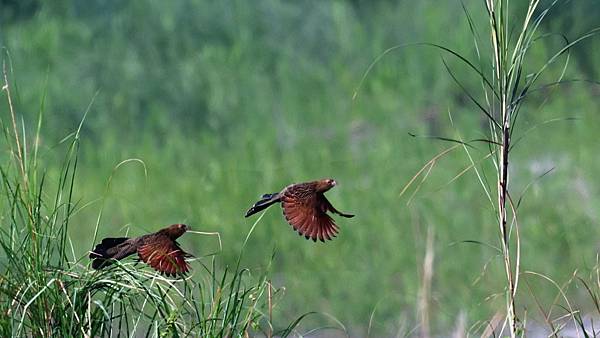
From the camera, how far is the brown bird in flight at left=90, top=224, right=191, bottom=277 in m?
2.25

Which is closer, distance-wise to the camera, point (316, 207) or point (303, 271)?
point (316, 207)

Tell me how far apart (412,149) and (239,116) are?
70 cm

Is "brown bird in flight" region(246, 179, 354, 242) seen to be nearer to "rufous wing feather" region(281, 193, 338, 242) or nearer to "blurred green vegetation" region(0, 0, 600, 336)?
"rufous wing feather" region(281, 193, 338, 242)

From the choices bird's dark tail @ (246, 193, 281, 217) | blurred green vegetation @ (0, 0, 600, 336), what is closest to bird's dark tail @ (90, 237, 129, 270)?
bird's dark tail @ (246, 193, 281, 217)

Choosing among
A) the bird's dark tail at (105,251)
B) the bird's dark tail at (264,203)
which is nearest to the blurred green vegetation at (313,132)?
the bird's dark tail at (105,251)

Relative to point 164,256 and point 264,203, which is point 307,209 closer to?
point 264,203

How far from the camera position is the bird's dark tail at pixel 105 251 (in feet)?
7.89

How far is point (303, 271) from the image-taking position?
4637 mm

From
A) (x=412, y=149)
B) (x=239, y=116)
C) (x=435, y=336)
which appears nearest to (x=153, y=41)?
(x=239, y=116)

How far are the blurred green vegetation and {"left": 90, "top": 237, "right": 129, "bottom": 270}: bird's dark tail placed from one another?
6.48ft

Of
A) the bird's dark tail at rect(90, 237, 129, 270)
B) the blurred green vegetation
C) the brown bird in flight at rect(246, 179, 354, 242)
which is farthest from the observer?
the blurred green vegetation

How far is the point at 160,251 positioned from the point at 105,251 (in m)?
0.18

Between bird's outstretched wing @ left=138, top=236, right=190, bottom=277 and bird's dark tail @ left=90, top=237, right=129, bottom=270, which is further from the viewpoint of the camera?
bird's dark tail @ left=90, top=237, right=129, bottom=270

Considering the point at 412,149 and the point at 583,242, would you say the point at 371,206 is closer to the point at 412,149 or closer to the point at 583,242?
the point at 412,149
